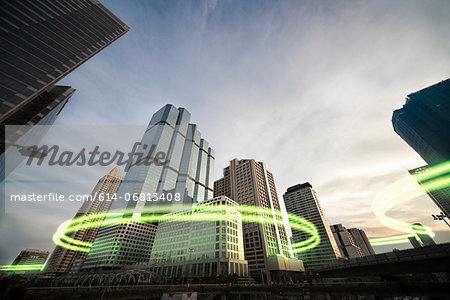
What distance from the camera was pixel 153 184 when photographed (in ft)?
378

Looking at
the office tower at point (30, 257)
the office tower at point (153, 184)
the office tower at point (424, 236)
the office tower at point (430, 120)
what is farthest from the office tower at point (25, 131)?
the office tower at point (424, 236)

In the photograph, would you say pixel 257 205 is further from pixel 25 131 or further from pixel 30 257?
pixel 30 257

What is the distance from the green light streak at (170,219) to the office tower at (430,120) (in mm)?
79526

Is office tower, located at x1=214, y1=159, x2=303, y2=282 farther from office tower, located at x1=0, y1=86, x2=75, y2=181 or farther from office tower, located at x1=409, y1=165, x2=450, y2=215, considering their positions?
office tower, located at x1=409, y1=165, x2=450, y2=215

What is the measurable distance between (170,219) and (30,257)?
218151mm

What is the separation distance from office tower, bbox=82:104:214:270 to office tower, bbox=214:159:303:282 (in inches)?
1382

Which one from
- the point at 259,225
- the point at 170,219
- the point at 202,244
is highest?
the point at 170,219

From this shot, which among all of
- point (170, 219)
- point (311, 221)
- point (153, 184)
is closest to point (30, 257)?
point (153, 184)

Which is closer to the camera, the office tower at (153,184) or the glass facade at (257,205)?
the glass facade at (257,205)

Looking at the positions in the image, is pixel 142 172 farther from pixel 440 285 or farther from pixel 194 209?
pixel 440 285

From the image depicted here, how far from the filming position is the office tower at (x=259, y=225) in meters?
80.6

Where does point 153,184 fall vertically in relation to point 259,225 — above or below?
above

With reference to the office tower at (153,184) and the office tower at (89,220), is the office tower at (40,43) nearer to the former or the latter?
the office tower at (153,184)

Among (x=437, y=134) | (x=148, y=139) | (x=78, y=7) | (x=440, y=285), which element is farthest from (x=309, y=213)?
(x=78, y=7)
